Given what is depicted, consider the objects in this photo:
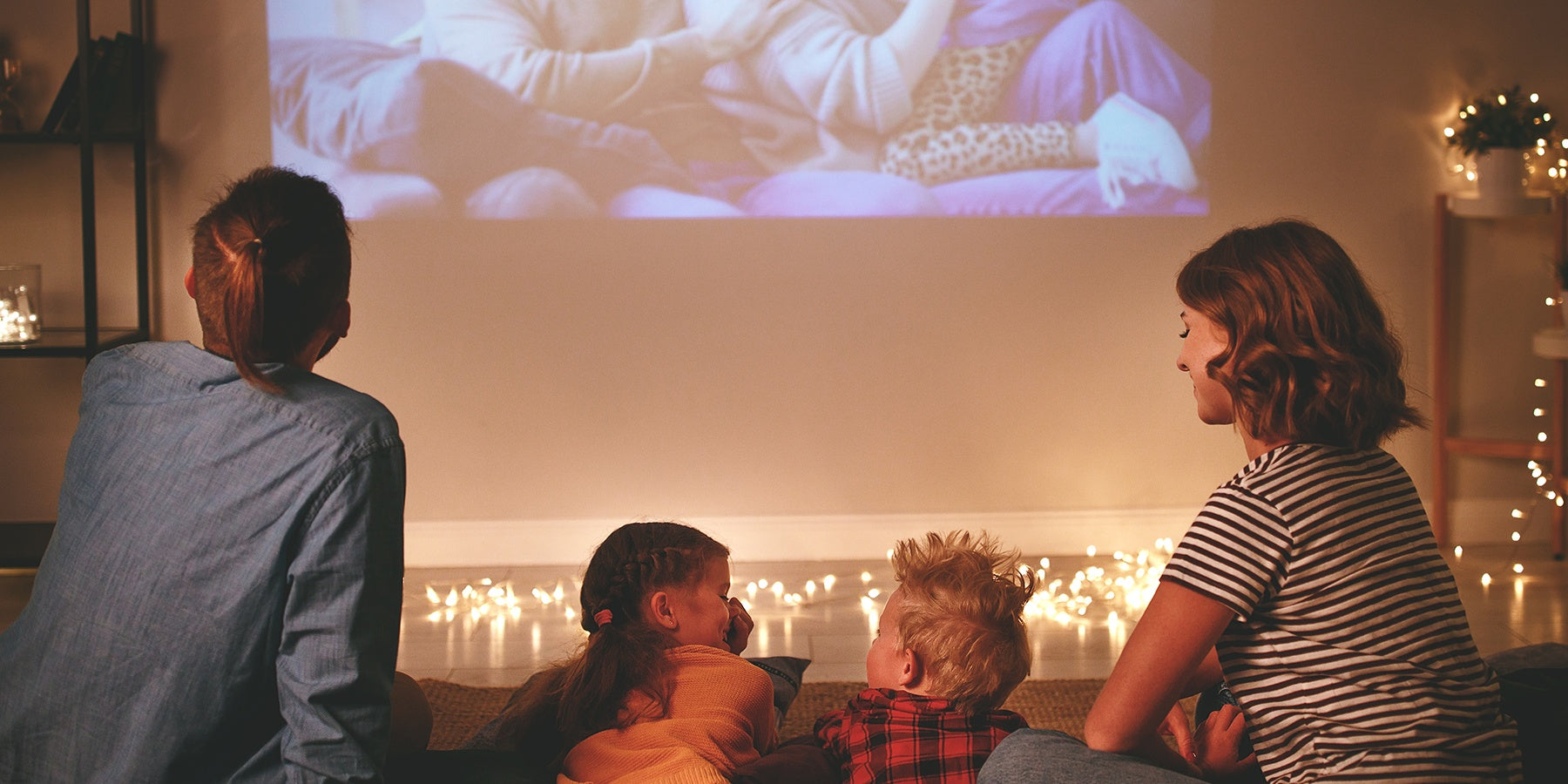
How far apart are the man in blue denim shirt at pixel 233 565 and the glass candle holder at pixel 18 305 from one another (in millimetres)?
2400

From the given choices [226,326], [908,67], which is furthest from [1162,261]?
[226,326]

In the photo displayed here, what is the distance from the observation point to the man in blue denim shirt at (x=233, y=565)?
1204 millimetres

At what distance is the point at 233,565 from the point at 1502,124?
3.54m

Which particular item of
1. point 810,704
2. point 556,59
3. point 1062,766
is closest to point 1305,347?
point 1062,766

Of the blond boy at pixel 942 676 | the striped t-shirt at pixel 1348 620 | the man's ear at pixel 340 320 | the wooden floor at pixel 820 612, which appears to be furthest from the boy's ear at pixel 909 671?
the wooden floor at pixel 820 612

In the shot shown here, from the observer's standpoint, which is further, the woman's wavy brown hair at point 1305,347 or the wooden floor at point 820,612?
the wooden floor at point 820,612

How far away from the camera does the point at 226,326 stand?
1.23 m

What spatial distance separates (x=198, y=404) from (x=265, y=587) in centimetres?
20

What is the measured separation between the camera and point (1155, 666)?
1260mm

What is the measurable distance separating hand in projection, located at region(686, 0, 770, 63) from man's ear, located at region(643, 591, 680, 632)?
2.18 meters

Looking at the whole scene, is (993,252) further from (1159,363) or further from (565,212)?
(565,212)

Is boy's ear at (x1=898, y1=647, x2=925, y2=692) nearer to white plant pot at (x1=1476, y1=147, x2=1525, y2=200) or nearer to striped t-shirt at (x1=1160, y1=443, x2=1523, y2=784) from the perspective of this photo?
striped t-shirt at (x1=1160, y1=443, x2=1523, y2=784)

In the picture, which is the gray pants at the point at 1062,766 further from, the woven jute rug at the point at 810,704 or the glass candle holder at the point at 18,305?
the glass candle holder at the point at 18,305

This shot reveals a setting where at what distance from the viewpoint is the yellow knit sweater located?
1478mm
